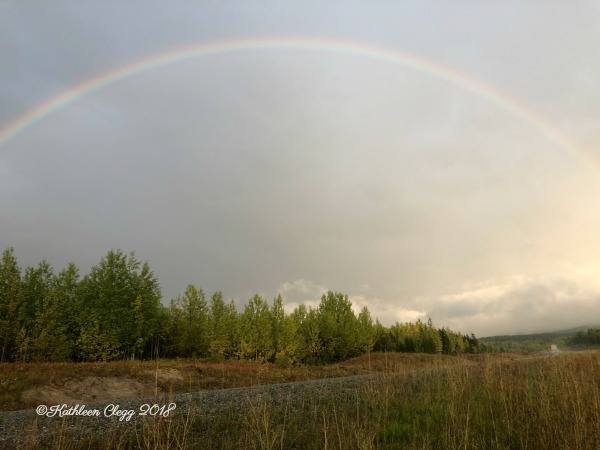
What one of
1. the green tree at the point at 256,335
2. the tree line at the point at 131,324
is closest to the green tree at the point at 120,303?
the tree line at the point at 131,324

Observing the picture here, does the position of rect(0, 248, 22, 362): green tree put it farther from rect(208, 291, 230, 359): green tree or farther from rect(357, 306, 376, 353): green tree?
rect(357, 306, 376, 353): green tree

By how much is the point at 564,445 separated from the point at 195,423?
595 cm

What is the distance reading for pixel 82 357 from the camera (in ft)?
110

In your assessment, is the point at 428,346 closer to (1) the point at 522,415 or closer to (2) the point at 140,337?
(2) the point at 140,337

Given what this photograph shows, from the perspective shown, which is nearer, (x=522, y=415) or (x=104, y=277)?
(x=522, y=415)

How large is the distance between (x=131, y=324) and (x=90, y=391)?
16827 mm

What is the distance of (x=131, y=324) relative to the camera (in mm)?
33875

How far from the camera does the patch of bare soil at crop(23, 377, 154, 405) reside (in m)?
16.1

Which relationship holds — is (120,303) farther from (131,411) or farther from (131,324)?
(131,411)

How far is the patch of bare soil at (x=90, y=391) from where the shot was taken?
16062 mm

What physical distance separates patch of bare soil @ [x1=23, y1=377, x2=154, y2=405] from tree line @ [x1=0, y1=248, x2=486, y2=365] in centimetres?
1140

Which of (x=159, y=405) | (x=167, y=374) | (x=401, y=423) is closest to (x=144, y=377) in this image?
(x=167, y=374)

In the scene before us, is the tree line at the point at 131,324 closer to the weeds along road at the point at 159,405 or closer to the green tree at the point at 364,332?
the green tree at the point at 364,332

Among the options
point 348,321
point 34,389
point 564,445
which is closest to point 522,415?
point 564,445
